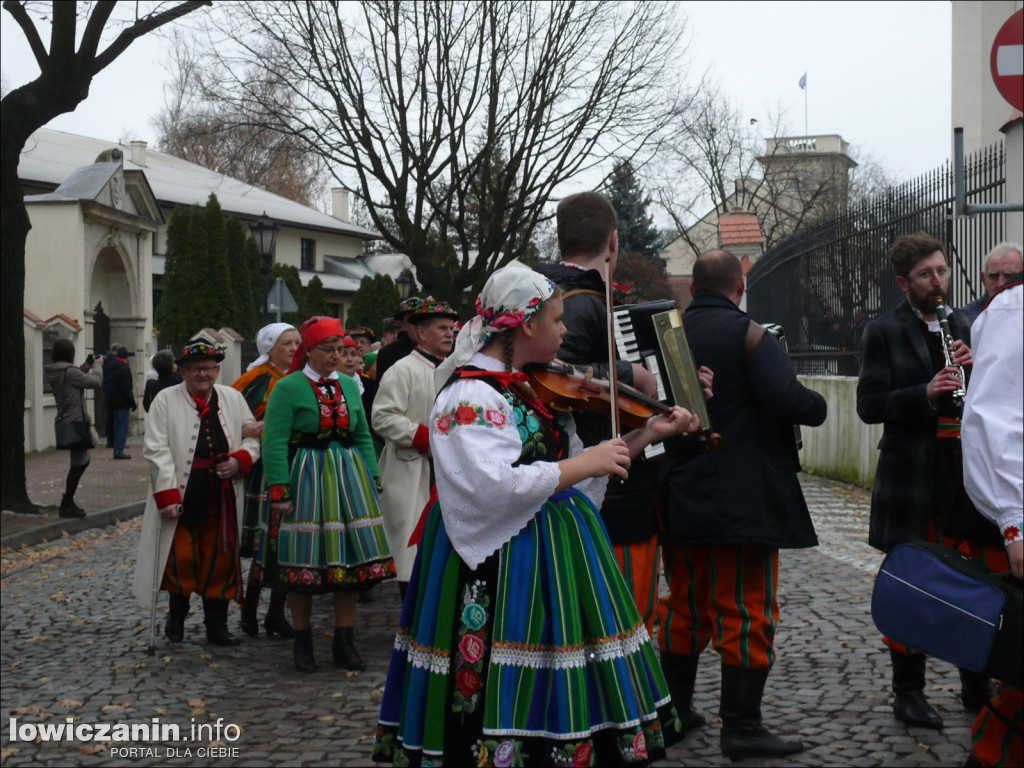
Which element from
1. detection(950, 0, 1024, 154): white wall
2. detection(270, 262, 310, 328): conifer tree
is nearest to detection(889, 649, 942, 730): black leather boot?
detection(950, 0, 1024, 154): white wall

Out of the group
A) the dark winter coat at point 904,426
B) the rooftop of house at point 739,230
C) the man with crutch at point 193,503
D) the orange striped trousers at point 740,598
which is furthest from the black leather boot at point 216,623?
the rooftop of house at point 739,230

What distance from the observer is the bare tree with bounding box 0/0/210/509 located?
13.4m

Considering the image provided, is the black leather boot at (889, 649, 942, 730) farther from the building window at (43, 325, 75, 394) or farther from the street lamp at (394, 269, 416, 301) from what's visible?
the street lamp at (394, 269, 416, 301)

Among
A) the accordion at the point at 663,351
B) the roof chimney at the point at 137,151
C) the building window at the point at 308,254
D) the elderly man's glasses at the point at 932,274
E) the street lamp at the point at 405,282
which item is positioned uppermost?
the roof chimney at the point at 137,151

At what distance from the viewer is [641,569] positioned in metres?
Result: 4.49

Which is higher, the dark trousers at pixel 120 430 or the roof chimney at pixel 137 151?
the roof chimney at pixel 137 151

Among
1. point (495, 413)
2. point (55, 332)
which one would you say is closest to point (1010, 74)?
point (495, 413)

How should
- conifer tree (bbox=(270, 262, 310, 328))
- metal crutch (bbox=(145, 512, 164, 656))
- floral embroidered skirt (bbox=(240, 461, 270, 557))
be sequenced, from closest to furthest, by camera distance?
metal crutch (bbox=(145, 512, 164, 656)) → floral embroidered skirt (bbox=(240, 461, 270, 557)) → conifer tree (bbox=(270, 262, 310, 328))

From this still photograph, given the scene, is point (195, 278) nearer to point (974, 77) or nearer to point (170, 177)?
point (170, 177)

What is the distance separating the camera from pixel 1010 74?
20.0ft

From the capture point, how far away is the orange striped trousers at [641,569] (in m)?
4.44

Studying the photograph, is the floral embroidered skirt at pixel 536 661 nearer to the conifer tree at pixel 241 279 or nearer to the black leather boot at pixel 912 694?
the black leather boot at pixel 912 694

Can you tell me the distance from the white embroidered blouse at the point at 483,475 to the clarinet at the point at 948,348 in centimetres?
220

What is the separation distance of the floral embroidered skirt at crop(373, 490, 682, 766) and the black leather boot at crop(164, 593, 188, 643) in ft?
13.8
